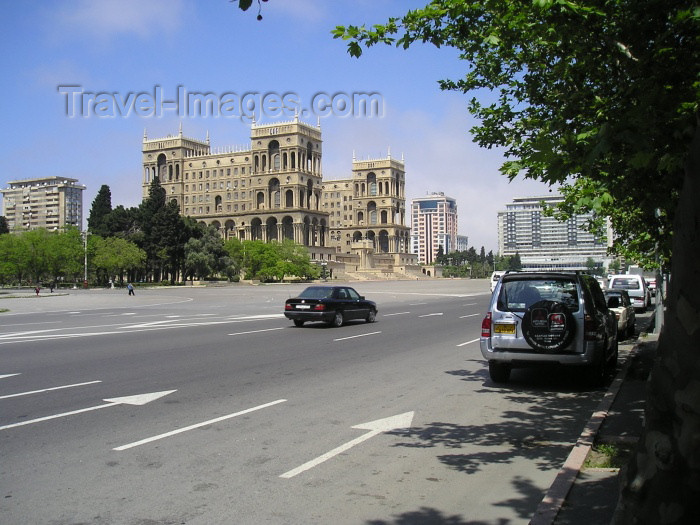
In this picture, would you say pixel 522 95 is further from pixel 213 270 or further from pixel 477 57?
pixel 213 270

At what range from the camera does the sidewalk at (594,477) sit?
4664 mm

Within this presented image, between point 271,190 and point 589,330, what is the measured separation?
14435 centimetres

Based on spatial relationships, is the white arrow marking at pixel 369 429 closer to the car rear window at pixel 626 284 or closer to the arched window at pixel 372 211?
the car rear window at pixel 626 284

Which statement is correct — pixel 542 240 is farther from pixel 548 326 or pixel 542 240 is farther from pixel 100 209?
pixel 548 326

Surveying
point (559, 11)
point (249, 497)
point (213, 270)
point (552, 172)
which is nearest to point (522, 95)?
point (559, 11)

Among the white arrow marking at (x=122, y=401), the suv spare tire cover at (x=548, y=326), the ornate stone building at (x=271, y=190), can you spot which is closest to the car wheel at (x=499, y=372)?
the suv spare tire cover at (x=548, y=326)

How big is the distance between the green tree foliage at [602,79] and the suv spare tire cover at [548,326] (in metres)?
2.63

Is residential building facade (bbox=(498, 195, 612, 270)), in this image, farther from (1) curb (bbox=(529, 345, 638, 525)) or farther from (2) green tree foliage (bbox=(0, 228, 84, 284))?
(1) curb (bbox=(529, 345, 638, 525))

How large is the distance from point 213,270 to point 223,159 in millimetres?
64944

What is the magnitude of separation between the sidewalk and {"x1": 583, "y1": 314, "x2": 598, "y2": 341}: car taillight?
92cm

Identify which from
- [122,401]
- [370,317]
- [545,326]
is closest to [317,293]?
[370,317]

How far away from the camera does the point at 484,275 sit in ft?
652

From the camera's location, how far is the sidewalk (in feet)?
15.3

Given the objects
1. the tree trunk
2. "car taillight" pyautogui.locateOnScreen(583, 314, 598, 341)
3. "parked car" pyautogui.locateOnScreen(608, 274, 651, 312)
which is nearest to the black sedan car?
"car taillight" pyautogui.locateOnScreen(583, 314, 598, 341)
